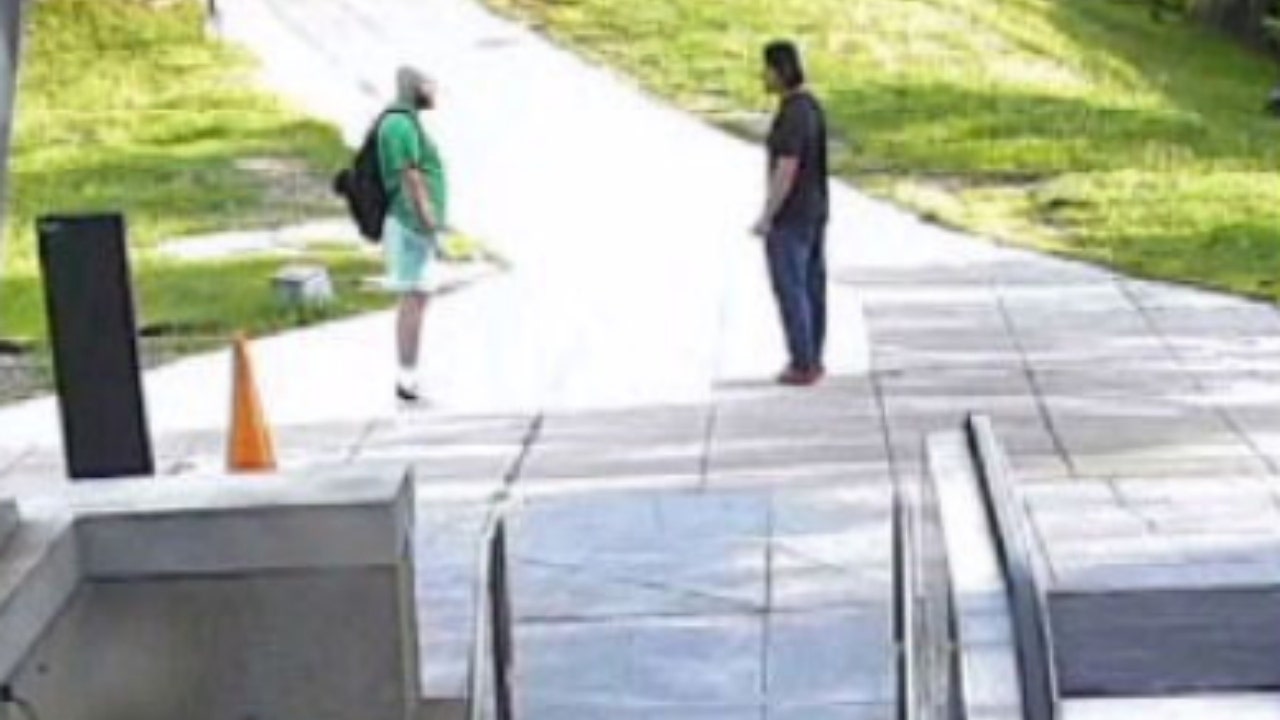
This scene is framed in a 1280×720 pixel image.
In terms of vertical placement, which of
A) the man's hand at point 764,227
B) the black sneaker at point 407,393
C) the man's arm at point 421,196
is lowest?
the black sneaker at point 407,393

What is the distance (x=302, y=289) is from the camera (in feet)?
59.2

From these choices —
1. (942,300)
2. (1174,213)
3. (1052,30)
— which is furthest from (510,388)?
(1052,30)

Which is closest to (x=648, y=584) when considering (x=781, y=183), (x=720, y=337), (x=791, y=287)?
(x=781, y=183)

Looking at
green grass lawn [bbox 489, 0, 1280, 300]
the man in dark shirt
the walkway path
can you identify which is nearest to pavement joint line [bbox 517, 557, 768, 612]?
the walkway path

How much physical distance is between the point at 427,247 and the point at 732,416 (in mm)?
1881

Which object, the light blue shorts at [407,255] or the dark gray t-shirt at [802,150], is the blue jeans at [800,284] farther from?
the light blue shorts at [407,255]

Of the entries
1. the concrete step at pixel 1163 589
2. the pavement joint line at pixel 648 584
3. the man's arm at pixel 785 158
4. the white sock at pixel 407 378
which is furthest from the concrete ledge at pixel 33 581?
the white sock at pixel 407 378

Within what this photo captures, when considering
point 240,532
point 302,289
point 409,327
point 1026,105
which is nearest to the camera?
point 240,532

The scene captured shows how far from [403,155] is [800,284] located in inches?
87.8

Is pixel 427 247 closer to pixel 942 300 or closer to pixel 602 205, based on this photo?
pixel 942 300

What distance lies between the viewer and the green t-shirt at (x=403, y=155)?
13797mm

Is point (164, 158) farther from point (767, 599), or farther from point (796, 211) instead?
point (767, 599)

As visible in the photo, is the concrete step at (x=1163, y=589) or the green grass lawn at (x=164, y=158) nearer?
the concrete step at (x=1163, y=589)

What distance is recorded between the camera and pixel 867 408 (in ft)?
45.1
